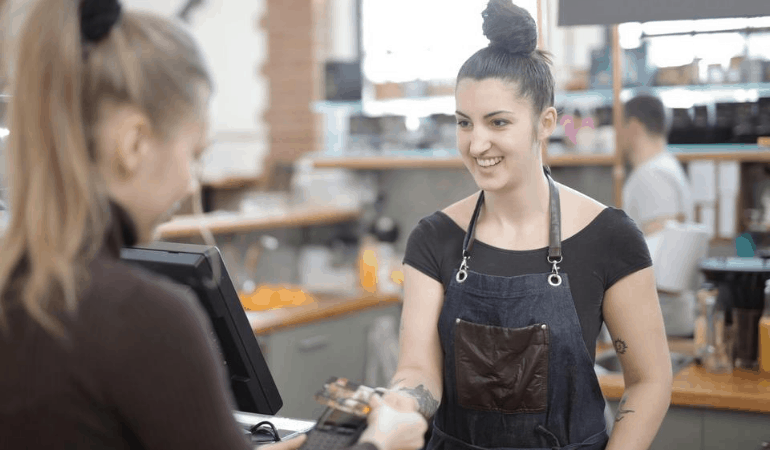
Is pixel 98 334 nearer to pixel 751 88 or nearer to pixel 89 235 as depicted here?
pixel 89 235

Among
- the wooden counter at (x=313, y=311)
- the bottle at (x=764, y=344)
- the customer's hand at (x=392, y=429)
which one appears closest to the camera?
the customer's hand at (x=392, y=429)

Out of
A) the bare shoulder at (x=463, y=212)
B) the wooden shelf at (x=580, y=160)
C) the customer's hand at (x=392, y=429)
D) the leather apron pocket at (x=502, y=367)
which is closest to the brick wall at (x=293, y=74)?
the wooden shelf at (x=580, y=160)

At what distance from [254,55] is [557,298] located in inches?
242

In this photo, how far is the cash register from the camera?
1458 millimetres

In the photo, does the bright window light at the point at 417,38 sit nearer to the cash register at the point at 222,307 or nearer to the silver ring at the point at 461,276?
the silver ring at the point at 461,276

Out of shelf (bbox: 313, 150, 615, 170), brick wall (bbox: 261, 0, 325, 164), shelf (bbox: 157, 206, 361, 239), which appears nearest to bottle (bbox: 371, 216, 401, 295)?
shelf (bbox: 157, 206, 361, 239)

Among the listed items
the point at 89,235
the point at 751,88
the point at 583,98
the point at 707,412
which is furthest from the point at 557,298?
the point at 583,98

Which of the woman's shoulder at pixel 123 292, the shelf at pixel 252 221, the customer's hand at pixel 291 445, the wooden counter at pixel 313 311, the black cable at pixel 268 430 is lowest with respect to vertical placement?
the wooden counter at pixel 313 311

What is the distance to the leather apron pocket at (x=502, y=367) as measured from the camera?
1.90 meters

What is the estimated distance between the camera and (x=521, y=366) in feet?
6.25

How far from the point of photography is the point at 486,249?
1992 mm

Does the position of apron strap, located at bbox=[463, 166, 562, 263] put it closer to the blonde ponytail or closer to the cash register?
the cash register

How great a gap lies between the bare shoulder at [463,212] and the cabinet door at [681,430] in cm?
101

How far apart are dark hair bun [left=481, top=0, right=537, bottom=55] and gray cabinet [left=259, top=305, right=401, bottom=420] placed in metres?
2.30
